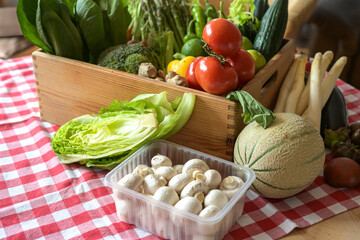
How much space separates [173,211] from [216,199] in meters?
0.09

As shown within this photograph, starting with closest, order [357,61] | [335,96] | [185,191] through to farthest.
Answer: [185,191] < [335,96] < [357,61]

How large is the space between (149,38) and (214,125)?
49cm

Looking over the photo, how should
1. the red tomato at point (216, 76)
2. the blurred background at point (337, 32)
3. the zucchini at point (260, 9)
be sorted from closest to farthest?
the red tomato at point (216, 76)
the zucchini at point (260, 9)
the blurred background at point (337, 32)

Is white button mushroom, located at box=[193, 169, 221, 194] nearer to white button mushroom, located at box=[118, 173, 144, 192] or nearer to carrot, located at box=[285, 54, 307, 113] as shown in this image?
white button mushroom, located at box=[118, 173, 144, 192]

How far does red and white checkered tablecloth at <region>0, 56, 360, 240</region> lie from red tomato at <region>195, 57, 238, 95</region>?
0.87 ft

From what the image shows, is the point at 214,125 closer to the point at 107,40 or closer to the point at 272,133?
the point at 272,133

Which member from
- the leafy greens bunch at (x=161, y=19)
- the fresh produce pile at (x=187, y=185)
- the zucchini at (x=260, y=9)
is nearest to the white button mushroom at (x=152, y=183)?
the fresh produce pile at (x=187, y=185)

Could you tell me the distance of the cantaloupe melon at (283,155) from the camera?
0.93 m

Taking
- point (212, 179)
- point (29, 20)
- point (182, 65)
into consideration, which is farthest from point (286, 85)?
point (29, 20)

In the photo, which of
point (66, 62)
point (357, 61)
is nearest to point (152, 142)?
point (66, 62)

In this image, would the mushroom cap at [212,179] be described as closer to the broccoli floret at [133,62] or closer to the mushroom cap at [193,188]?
the mushroom cap at [193,188]

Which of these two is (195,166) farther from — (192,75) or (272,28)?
(272,28)

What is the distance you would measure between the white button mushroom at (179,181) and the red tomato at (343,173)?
38cm

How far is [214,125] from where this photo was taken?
1085 mm
